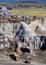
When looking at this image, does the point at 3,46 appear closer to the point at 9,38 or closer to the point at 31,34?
the point at 9,38

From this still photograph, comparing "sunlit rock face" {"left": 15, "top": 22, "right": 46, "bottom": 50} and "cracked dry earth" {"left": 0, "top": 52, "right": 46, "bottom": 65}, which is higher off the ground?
"cracked dry earth" {"left": 0, "top": 52, "right": 46, "bottom": 65}

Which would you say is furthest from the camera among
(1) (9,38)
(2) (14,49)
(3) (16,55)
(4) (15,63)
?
(1) (9,38)

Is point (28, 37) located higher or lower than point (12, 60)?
lower

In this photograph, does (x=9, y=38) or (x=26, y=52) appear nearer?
(x=26, y=52)

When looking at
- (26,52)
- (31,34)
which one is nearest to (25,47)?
(26,52)

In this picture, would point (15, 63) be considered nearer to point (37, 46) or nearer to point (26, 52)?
point (26, 52)

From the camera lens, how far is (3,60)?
24719 mm

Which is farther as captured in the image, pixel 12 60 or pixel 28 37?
pixel 28 37

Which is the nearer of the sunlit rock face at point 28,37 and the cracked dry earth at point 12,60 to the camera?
the cracked dry earth at point 12,60

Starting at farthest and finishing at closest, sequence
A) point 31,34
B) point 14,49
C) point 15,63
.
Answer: point 31,34 < point 14,49 < point 15,63

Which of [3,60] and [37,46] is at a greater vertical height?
[3,60]

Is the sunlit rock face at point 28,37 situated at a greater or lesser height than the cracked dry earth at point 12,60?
lesser

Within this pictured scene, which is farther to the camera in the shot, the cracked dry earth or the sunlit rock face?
the sunlit rock face

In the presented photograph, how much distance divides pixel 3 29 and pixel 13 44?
139 inches
